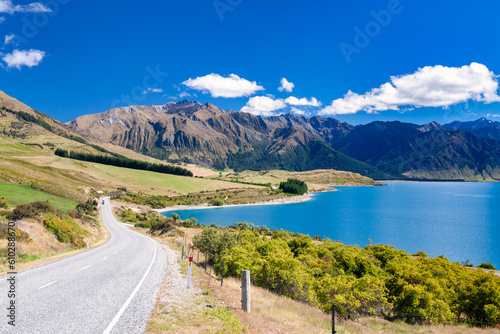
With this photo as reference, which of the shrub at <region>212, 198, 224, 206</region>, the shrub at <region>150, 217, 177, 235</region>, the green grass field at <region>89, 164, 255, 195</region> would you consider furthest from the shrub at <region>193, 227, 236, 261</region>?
the green grass field at <region>89, 164, 255, 195</region>

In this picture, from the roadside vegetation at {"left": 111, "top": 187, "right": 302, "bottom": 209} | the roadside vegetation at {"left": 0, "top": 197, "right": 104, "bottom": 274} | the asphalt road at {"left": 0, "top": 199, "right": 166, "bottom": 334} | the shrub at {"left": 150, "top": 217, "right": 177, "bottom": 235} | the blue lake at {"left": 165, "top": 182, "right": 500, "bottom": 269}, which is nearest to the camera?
the asphalt road at {"left": 0, "top": 199, "right": 166, "bottom": 334}

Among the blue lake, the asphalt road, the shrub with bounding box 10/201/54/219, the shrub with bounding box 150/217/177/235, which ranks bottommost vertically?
the blue lake

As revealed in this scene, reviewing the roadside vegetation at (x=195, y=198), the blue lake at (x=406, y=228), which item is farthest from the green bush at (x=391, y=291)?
the roadside vegetation at (x=195, y=198)

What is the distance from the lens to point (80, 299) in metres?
11.5

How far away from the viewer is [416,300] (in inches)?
712

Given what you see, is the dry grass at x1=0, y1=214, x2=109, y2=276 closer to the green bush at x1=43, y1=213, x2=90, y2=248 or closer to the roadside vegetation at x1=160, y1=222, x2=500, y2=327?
the green bush at x1=43, y1=213, x2=90, y2=248

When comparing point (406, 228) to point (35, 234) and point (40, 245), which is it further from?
point (35, 234)

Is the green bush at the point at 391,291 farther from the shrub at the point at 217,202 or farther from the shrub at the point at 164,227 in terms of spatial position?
the shrub at the point at 217,202

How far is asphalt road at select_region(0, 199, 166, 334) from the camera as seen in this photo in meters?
8.73

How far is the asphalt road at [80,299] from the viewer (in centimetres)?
873

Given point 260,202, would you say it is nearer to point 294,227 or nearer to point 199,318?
point 294,227

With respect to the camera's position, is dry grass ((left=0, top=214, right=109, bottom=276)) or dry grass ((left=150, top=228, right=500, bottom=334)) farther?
dry grass ((left=0, top=214, right=109, bottom=276))

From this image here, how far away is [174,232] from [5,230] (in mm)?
37223

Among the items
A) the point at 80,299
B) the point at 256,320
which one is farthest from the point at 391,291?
the point at 80,299
